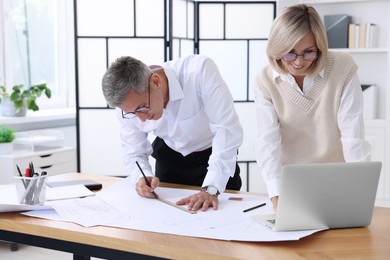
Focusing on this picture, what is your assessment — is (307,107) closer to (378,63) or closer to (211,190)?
(211,190)

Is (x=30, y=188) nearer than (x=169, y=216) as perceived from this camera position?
No

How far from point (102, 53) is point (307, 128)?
2691 mm

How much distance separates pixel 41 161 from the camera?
4289mm

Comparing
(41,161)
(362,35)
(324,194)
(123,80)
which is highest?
(362,35)

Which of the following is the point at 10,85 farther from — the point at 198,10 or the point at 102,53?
the point at 198,10

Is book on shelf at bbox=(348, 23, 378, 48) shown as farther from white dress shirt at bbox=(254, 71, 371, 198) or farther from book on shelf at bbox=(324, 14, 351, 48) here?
white dress shirt at bbox=(254, 71, 371, 198)

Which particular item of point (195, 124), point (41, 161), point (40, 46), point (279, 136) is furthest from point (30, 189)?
point (40, 46)

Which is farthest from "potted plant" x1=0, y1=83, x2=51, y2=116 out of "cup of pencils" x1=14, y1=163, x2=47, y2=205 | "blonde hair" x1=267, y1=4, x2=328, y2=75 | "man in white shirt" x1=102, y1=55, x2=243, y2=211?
"blonde hair" x1=267, y1=4, x2=328, y2=75

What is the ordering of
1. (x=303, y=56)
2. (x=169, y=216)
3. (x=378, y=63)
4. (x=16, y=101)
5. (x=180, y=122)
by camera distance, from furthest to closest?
(x=378, y=63)
(x=16, y=101)
(x=180, y=122)
(x=303, y=56)
(x=169, y=216)

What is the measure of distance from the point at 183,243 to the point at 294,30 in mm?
816

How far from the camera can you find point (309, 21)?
2.01 m

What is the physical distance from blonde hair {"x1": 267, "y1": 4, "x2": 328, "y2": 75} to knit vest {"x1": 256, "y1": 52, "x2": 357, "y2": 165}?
135 millimetres

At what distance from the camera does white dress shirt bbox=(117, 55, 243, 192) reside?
2312 millimetres

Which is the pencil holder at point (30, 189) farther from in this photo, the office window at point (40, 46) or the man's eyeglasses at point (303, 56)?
the office window at point (40, 46)
